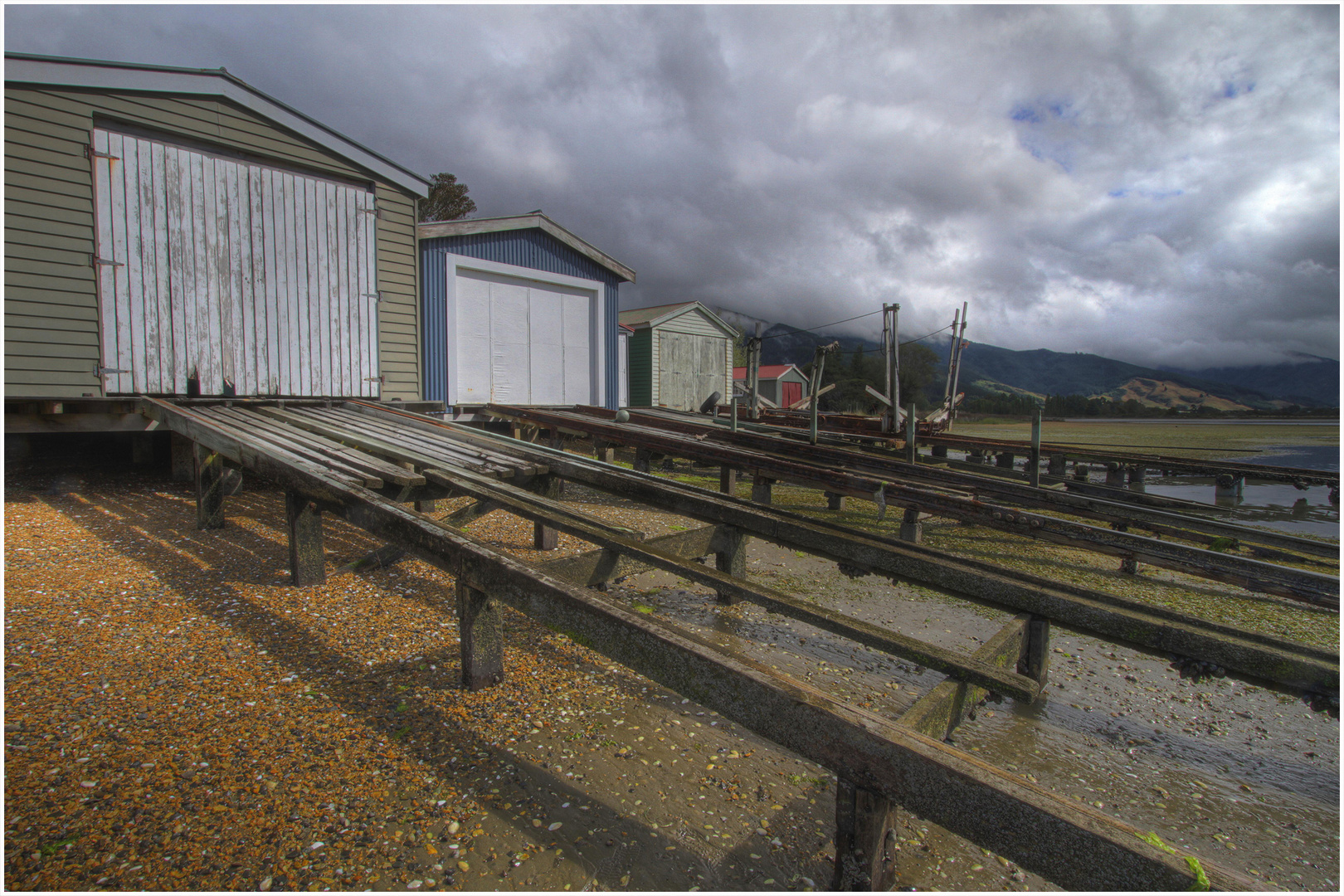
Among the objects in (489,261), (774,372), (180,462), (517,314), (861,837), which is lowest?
(861,837)

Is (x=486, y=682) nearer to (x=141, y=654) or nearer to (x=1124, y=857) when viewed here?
(x=141, y=654)

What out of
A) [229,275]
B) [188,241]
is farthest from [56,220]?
[229,275]

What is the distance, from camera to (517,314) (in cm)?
1114

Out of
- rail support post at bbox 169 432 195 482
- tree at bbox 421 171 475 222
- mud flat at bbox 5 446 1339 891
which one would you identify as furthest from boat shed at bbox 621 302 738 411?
mud flat at bbox 5 446 1339 891

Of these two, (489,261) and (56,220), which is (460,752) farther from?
(489,261)

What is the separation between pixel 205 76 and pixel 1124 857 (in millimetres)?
10387

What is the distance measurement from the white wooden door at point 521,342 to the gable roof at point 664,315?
1125 cm

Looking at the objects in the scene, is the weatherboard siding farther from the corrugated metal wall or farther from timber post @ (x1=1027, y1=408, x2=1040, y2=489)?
timber post @ (x1=1027, y1=408, x2=1040, y2=489)

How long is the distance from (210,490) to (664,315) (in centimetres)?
1950

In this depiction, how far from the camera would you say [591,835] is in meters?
2.17

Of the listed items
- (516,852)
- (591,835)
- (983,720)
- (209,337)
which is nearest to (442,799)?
(516,852)

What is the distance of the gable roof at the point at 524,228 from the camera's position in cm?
977

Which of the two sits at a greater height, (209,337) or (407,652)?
(209,337)

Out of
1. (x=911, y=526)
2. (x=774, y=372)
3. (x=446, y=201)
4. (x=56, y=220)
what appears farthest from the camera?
(x=774, y=372)
